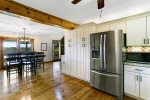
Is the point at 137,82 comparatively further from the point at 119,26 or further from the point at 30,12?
the point at 30,12

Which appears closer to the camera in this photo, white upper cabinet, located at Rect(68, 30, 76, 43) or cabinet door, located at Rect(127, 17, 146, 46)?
cabinet door, located at Rect(127, 17, 146, 46)

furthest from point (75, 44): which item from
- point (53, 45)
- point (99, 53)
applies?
point (53, 45)

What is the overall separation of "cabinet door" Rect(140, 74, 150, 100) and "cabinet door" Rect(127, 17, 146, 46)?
94 cm

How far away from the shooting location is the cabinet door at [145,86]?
253 centimetres

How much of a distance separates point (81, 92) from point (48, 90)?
106 centimetres

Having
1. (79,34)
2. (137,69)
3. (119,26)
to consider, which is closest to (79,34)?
(79,34)

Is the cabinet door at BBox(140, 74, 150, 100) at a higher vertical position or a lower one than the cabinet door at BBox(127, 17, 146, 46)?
lower

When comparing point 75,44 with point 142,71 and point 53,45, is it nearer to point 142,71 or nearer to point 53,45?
point 142,71

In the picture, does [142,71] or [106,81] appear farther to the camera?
[106,81]

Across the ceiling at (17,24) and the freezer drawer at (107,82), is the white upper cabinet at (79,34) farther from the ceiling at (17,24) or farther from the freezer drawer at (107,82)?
the ceiling at (17,24)

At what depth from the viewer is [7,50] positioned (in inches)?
274

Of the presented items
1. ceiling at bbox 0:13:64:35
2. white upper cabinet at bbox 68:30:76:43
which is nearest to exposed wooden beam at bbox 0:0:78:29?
ceiling at bbox 0:13:64:35

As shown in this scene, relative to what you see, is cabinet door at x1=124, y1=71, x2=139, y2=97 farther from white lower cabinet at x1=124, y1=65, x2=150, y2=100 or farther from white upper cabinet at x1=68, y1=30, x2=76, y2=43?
white upper cabinet at x1=68, y1=30, x2=76, y2=43

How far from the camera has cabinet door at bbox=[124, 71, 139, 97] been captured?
2730 millimetres
